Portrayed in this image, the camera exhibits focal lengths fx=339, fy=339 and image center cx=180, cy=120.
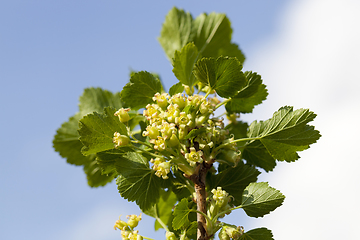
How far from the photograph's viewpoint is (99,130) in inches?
76.3

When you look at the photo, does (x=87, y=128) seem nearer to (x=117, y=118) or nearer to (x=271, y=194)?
(x=117, y=118)

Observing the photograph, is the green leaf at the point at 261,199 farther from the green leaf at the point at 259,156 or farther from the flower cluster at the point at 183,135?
the green leaf at the point at 259,156

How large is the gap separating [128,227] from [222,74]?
1037 millimetres

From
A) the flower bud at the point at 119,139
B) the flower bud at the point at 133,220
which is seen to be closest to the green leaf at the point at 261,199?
the flower bud at the point at 133,220

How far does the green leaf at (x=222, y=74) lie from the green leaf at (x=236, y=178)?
18.0 inches

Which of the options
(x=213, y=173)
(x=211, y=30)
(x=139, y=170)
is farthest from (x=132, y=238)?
(x=211, y=30)

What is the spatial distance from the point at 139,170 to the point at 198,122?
459 mm

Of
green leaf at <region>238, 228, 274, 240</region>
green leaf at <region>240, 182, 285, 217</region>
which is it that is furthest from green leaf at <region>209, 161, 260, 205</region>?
green leaf at <region>238, 228, 274, 240</region>

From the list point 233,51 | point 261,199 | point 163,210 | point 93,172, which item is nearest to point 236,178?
point 261,199

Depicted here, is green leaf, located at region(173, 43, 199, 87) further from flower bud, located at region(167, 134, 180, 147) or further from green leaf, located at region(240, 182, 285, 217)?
green leaf, located at region(240, 182, 285, 217)

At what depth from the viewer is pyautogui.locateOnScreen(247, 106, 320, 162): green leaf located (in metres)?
1.88

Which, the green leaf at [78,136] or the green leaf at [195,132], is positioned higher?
the green leaf at [78,136]

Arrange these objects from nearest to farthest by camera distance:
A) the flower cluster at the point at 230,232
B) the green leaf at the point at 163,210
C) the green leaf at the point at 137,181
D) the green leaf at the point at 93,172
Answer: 1. the flower cluster at the point at 230,232
2. the green leaf at the point at 137,181
3. the green leaf at the point at 163,210
4. the green leaf at the point at 93,172

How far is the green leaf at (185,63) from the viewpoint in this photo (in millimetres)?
2131
